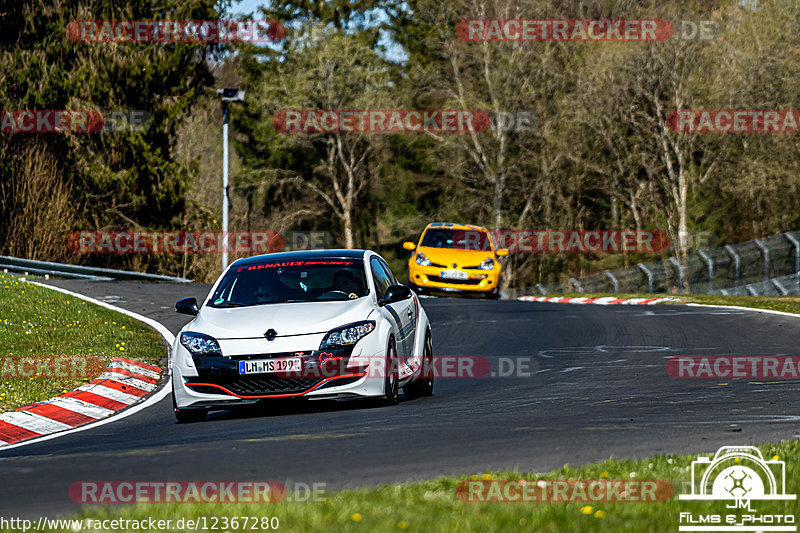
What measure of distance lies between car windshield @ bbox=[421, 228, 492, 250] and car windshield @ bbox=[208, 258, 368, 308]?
18523mm

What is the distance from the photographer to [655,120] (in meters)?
51.0

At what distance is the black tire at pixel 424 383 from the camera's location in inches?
486

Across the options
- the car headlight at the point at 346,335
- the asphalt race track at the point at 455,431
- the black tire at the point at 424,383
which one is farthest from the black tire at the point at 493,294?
the car headlight at the point at 346,335

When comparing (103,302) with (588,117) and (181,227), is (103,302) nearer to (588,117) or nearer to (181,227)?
(181,227)

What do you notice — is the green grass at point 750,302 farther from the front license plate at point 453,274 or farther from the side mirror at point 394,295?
the side mirror at point 394,295

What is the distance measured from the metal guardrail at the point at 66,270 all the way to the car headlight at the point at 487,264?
28.7ft

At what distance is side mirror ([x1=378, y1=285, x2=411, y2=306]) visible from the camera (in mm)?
11297

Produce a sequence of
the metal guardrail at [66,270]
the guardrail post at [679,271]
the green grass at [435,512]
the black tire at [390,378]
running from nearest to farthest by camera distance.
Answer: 1. the green grass at [435,512]
2. the black tire at [390,378]
3. the metal guardrail at [66,270]
4. the guardrail post at [679,271]

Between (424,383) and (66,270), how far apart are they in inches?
798

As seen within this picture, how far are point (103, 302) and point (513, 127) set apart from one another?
3539 cm

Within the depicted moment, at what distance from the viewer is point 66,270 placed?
100ft

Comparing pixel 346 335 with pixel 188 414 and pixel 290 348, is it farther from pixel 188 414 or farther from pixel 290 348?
pixel 188 414

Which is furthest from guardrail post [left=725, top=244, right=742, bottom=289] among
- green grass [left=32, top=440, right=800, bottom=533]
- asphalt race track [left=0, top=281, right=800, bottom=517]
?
green grass [left=32, top=440, right=800, bottom=533]

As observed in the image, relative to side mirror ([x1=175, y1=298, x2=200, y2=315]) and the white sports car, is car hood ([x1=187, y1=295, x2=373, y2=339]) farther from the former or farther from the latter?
side mirror ([x1=175, y1=298, x2=200, y2=315])
